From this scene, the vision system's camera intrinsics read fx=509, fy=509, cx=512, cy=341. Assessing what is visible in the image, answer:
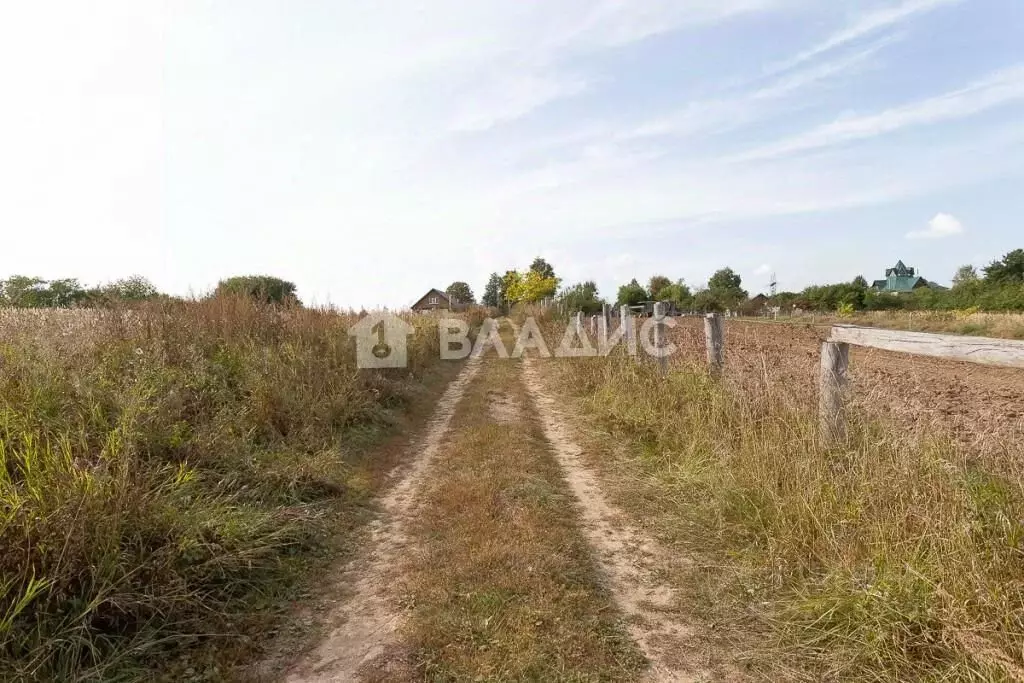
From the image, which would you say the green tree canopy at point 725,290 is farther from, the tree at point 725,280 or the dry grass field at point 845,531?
the dry grass field at point 845,531

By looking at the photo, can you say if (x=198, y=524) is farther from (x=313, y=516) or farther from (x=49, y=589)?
(x=313, y=516)

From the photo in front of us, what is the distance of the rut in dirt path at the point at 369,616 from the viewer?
2.53 metres

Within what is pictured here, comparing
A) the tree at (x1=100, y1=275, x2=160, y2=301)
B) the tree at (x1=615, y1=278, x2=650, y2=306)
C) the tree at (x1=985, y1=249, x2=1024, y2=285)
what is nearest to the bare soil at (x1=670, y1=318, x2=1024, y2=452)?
the tree at (x1=100, y1=275, x2=160, y2=301)

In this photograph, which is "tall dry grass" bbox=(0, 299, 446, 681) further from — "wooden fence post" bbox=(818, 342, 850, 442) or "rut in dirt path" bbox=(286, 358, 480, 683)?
"wooden fence post" bbox=(818, 342, 850, 442)

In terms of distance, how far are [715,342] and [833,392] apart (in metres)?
2.72

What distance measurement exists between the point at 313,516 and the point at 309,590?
940 millimetres

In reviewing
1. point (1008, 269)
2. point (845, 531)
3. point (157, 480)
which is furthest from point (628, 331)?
point (1008, 269)

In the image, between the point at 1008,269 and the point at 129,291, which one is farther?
the point at 1008,269

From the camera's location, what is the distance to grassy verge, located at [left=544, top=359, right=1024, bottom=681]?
2.28 m

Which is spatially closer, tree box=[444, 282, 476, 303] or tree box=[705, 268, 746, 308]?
tree box=[705, 268, 746, 308]

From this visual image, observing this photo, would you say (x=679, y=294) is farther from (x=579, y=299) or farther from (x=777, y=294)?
(x=579, y=299)

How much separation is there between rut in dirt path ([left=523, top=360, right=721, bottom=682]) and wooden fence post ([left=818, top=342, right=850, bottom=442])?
1.60 metres

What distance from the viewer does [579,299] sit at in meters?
24.0

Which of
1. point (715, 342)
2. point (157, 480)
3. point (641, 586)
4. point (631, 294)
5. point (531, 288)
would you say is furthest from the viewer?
point (631, 294)
